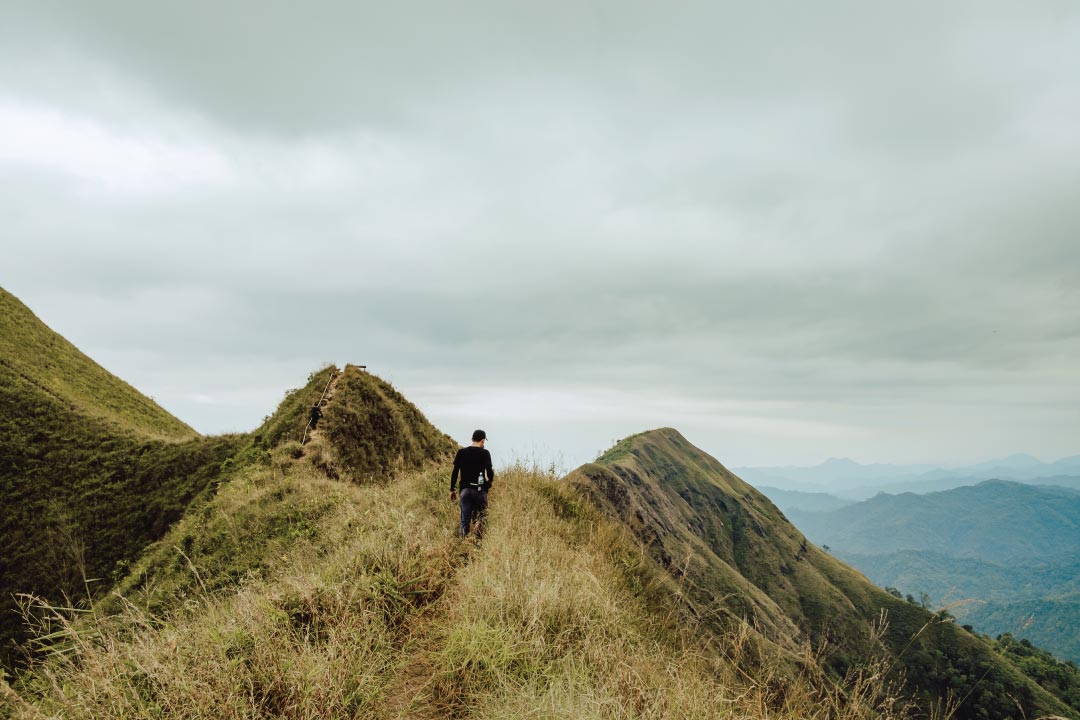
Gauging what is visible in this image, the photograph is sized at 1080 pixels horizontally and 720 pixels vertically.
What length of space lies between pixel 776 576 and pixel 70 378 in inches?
5786

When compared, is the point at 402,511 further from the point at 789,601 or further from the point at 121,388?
the point at 789,601

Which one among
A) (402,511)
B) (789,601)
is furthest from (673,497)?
(402,511)

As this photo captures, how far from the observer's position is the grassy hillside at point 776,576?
278 ft

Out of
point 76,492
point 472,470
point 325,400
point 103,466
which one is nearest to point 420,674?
point 472,470

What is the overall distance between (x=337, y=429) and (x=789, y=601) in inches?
5189

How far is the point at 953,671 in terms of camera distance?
88938 millimetres

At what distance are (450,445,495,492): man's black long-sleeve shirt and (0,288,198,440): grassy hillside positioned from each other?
76.7 feet

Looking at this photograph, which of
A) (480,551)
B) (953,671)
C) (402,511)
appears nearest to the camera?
(480,551)

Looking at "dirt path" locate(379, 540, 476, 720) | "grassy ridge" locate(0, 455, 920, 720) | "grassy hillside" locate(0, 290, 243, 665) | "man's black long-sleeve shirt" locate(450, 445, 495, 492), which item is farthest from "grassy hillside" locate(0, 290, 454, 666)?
"dirt path" locate(379, 540, 476, 720)

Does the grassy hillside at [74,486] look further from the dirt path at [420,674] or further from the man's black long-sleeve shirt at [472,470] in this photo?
the dirt path at [420,674]

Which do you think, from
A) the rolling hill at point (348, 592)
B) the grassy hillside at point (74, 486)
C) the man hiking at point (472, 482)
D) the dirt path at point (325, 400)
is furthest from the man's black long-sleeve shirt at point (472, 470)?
the grassy hillside at point (74, 486)

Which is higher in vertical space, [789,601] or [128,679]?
[128,679]

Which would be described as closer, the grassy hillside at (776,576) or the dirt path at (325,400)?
the dirt path at (325,400)

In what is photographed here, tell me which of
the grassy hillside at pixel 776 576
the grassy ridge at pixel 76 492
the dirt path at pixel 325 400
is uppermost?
the dirt path at pixel 325 400
